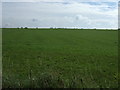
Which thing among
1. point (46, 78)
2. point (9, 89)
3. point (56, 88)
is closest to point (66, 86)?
point (56, 88)

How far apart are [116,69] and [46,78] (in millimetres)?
6020

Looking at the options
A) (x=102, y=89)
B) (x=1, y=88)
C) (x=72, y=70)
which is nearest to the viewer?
(x=102, y=89)

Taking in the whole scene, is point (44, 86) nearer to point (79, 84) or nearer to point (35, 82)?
point (35, 82)

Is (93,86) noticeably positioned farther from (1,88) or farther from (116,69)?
(116,69)

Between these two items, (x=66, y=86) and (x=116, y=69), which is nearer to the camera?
(x=66, y=86)

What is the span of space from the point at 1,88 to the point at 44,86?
4.12 feet

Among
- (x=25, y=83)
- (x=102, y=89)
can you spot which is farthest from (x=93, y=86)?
(x=25, y=83)

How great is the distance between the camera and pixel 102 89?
5.88 meters

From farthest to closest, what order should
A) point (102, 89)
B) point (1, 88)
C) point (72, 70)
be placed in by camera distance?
1. point (72, 70)
2. point (1, 88)
3. point (102, 89)

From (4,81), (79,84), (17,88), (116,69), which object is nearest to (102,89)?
(79,84)

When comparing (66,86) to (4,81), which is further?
(4,81)

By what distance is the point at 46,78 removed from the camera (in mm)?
6234

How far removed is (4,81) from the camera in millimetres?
6328

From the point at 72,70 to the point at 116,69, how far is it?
7.63 feet
